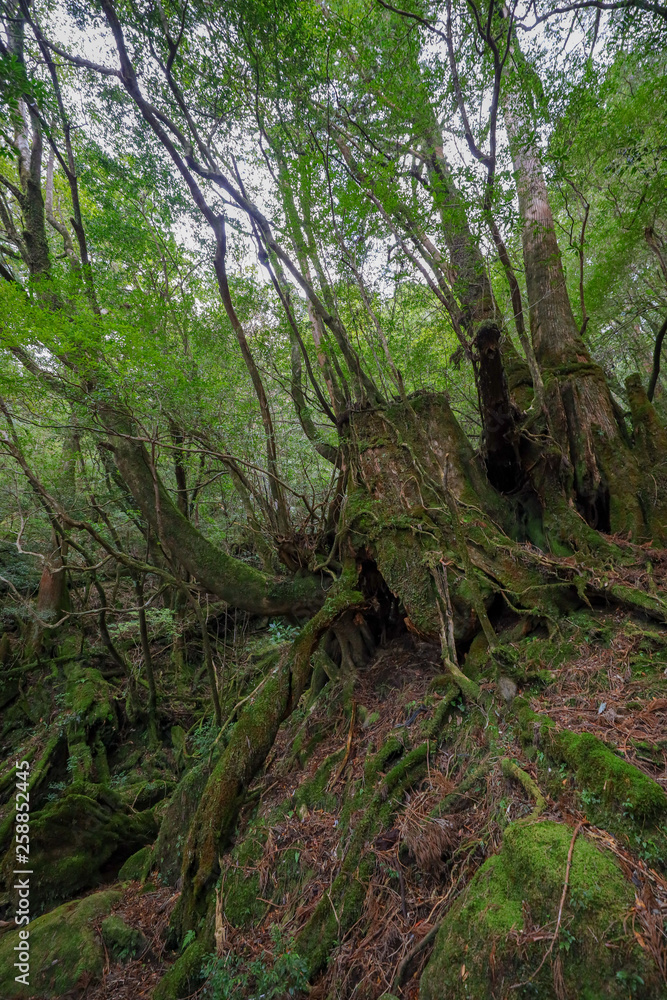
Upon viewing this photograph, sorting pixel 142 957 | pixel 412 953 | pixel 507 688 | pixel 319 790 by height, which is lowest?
pixel 142 957

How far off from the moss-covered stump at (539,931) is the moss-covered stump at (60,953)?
335 cm

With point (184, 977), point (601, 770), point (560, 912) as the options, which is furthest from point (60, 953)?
point (601, 770)

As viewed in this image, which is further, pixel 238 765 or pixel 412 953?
pixel 238 765

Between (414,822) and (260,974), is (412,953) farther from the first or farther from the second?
(260,974)

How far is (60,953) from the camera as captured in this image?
3520 millimetres

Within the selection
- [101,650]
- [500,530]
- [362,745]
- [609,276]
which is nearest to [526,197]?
[609,276]

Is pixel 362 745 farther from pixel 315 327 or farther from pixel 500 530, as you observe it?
pixel 315 327

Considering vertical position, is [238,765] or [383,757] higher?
[383,757]

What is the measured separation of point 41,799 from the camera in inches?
222

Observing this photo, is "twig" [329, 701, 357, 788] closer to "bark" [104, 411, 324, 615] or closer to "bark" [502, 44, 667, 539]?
"bark" [104, 411, 324, 615]

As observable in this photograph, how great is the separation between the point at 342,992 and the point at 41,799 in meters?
5.58

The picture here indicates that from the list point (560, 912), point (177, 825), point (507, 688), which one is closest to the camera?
point (560, 912)

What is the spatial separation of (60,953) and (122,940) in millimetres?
555

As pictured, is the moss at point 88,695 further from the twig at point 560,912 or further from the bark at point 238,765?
the twig at point 560,912
